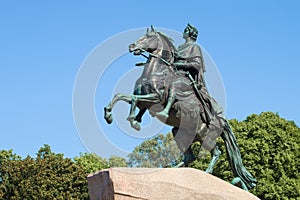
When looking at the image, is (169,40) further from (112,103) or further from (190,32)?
(112,103)

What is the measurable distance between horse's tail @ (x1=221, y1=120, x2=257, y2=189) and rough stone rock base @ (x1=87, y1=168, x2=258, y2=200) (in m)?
3.27

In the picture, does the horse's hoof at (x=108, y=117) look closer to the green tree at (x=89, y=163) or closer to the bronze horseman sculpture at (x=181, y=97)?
the bronze horseman sculpture at (x=181, y=97)

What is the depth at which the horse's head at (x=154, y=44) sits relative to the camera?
1395 centimetres

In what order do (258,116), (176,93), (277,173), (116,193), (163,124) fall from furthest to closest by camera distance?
(258,116)
(277,173)
(176,93)
(163,124)
(116,193)

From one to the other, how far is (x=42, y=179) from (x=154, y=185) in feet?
78.5

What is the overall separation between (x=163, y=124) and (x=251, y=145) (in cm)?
1897

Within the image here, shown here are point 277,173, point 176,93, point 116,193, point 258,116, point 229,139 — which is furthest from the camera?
point 258,116

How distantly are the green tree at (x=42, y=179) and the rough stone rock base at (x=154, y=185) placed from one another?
2307 cm

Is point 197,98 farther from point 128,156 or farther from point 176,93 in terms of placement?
point 128,156

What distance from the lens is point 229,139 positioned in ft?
51.7

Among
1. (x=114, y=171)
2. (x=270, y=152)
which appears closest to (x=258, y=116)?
(x=270, y=152)

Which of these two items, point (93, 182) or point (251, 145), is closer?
point (93, 182)

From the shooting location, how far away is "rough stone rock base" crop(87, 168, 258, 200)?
437 inches

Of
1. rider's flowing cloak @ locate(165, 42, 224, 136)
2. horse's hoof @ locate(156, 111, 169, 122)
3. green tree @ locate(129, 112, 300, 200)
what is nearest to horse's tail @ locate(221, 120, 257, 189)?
rider's flowing cloak @ locate(165, 42, 224, 136)
